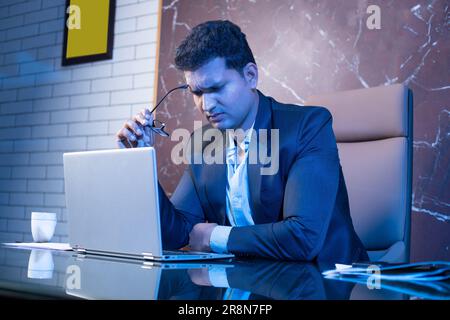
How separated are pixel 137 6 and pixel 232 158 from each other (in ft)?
5.99

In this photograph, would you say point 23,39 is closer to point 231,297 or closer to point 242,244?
point 242,244

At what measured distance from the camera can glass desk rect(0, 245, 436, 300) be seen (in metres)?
0.64

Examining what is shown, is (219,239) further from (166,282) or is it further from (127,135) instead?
(166,282)

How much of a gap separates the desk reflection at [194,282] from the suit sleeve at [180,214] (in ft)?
1.82

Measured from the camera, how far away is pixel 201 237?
137cm

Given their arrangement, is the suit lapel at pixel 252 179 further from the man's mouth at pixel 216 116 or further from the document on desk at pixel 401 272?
the document on desk at pixel 401 272

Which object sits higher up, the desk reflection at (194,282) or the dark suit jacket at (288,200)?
the dark suit jacket at (288,200)

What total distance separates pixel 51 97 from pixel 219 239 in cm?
262

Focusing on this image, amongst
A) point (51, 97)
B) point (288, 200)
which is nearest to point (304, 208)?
point (288, 200)

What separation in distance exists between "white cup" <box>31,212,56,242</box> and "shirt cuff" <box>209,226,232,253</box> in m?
0.56

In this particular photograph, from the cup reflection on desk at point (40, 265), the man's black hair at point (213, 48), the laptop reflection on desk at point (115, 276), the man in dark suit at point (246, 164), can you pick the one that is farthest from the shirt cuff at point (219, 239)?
the man's black hair at point (213, 48)

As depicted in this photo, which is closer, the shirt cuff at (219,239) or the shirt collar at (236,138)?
the shirt cuff at (219,239)

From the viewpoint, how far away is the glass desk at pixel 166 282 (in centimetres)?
64

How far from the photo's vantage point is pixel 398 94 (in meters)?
1.74
